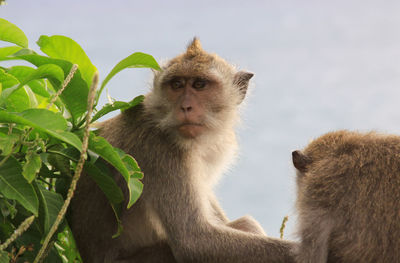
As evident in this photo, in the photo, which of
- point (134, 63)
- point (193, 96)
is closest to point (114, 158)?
point (134, 63)

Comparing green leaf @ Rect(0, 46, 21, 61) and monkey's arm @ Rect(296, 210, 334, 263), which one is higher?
green leaf @ Rect(0, 46, 21, 61)

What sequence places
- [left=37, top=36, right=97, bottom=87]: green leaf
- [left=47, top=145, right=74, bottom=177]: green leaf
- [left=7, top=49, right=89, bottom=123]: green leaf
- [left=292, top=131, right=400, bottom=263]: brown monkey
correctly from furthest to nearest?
[left=37, top=36, right=97, bottom=87]: green leaf
[left=47, top=145, right=74, bottom=177]: green leaf
[left=7, top=49, right=89, bottom=123]: green leaf
[left=292, top=131, right=400, bottom=263]: brown monkey

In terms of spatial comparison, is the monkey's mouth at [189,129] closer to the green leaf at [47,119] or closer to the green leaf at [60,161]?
the green leaf at [60,161]

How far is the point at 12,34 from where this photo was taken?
5.17 metres

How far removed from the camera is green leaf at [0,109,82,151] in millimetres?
3971

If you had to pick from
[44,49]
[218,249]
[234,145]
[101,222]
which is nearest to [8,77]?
[44,49]

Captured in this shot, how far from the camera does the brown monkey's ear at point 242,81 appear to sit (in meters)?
6.80

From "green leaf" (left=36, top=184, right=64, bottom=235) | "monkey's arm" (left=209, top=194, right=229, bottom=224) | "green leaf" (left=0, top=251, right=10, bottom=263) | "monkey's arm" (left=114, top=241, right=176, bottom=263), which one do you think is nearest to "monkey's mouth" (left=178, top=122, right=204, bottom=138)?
"monkey's arm" (left=114, top=241, right=176, bottom=263)

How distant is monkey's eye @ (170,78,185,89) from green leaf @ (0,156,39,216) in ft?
7.55

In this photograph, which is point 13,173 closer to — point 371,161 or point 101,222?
point 101,222

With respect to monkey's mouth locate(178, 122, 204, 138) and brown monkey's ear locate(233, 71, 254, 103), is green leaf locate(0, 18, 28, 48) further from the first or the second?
brown monkey's ear locate(233, 71, 254, 103)

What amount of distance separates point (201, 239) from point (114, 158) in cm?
167

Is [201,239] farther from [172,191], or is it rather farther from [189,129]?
[189,129]

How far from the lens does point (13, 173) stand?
427 cm
